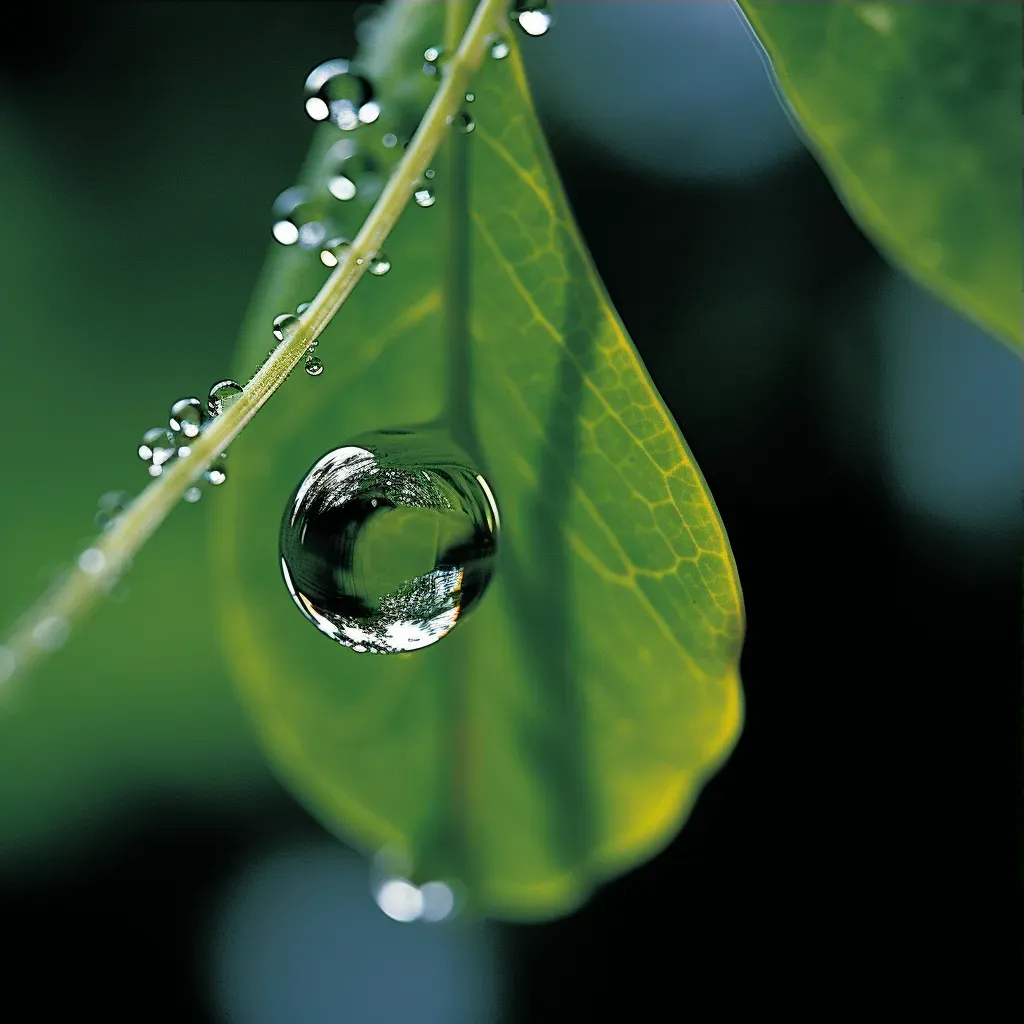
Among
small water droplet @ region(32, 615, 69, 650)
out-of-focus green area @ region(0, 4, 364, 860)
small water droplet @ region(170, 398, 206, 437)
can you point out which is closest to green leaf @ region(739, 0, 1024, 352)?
small water droplet @ region(170, 398, 206, 437)

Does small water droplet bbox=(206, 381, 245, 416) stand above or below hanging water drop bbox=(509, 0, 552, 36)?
below

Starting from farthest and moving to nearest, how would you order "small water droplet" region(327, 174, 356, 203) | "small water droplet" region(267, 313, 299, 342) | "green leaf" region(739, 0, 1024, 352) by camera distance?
"small water droplet" region(327, 174, 356, 203) < "small water droplet" region(267, 313, 299, 342) < "green leaf" region(739, 0, 1024, 352)

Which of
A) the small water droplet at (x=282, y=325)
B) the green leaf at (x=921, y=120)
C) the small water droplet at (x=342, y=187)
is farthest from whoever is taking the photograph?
the small water droplet at (x=342, y=187)

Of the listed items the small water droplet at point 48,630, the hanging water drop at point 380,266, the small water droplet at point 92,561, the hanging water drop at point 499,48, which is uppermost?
the hanging water drop at point 499,48

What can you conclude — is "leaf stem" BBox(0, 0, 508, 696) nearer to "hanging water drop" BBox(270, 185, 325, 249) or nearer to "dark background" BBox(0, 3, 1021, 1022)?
"hanging water drop" BBox(270, 185, 325, 249)

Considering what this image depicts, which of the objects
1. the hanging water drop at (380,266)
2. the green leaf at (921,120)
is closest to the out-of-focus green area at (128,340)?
the hanging water drop at (380,266)

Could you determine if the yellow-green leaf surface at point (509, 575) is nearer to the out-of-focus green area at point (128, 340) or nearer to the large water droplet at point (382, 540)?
the large water droplet at point (382, 540)
